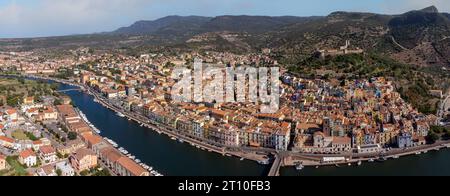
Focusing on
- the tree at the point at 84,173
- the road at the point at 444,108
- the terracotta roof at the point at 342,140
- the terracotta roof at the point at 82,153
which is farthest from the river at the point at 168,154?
the road at the point at 444,108

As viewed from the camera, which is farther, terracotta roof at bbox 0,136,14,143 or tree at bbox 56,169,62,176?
terracotta roof at bbox 0,136,14,143

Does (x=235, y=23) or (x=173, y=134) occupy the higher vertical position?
(x=235, y=23)

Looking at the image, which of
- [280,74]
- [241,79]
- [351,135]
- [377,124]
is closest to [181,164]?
[351,135]

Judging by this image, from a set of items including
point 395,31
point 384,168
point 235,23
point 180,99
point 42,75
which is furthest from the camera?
point 235,23

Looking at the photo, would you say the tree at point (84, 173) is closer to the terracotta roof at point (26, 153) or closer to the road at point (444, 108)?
the terracotta roof at point (26, 153)

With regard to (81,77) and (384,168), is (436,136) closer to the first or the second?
(384,168)

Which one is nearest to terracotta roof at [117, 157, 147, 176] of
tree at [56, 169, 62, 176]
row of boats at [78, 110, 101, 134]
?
tree at [56, 169, 62, 176]

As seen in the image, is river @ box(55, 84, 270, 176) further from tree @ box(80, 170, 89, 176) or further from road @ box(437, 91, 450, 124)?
road @ box(437, 91, 450, 124)

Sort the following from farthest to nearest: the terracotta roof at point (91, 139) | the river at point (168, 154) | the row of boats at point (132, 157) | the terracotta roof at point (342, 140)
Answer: the terracotta roof at point (91, 139)
the terracotta roof at point (342, 140)
the river at point (168, 154)
the row of boats at point (132, 157)

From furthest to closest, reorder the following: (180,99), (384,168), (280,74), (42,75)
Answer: (42,75)
(280,74)
(180,99)
(384,168)
